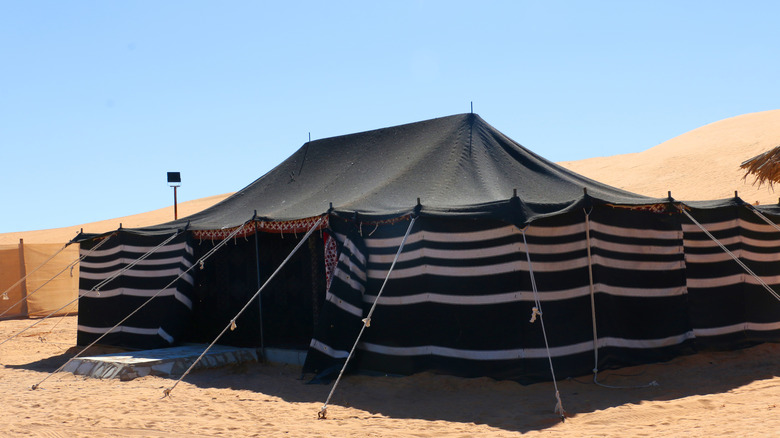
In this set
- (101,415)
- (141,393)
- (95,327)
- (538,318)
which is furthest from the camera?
(95,327)

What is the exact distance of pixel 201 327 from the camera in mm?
10352

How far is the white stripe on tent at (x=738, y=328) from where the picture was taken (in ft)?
26.5

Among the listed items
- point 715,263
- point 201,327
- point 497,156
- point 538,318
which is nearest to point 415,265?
point 538,318

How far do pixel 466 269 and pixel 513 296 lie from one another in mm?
535

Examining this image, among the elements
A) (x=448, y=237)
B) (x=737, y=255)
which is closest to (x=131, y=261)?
(x=448, y=237)

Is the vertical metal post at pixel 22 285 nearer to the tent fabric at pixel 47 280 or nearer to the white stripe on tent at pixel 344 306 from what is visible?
the tent fabric at pixel 47 280

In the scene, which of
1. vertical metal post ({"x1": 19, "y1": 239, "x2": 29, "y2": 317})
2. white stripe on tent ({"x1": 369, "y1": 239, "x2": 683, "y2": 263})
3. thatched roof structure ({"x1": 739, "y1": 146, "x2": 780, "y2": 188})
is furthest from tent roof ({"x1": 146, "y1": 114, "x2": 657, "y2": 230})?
vertical metal post ({"x1": 19, "y1": 239, "x2": 29, "y2": 317})

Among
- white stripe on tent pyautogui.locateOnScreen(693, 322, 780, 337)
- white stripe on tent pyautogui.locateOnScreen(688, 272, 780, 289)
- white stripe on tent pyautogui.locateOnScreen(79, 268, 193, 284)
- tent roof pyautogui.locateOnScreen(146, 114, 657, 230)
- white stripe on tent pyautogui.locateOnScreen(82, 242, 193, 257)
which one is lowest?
white stripe on tent pyautogui.locateOnScreen(693, 322, 780, 337)

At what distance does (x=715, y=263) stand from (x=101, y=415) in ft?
21.8

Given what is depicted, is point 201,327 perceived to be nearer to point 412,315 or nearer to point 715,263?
point 412,315

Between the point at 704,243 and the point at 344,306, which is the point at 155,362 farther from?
the point at 704,243

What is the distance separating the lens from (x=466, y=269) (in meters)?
7.08

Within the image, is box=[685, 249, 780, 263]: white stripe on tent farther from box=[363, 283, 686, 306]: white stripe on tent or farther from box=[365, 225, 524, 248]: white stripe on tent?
box=[365, 225, 524, 248]: white stripe on tent

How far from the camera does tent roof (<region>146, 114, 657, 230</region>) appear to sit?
7.72 metres
